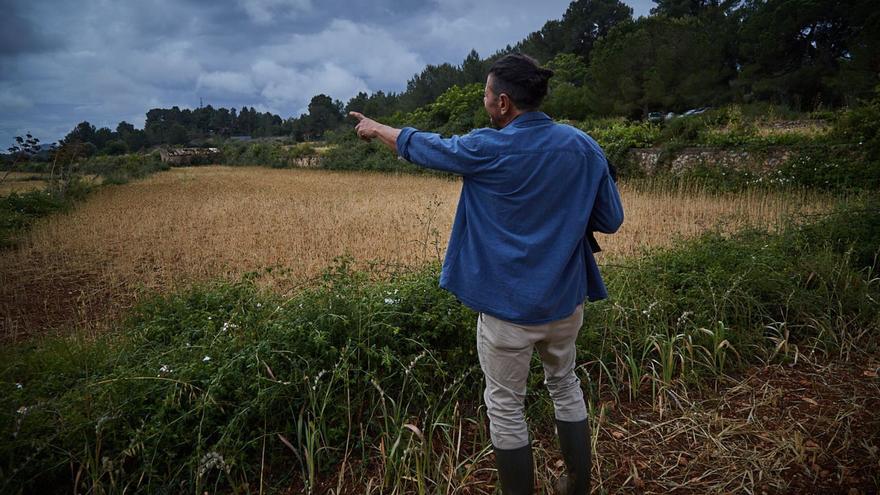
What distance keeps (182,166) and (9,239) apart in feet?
88.7

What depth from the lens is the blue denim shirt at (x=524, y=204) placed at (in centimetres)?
178

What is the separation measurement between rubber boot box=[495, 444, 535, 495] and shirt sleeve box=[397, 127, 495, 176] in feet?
3.70

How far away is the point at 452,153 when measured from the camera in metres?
1.80

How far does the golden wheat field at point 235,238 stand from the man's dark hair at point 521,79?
247cm

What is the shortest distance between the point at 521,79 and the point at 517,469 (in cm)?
153

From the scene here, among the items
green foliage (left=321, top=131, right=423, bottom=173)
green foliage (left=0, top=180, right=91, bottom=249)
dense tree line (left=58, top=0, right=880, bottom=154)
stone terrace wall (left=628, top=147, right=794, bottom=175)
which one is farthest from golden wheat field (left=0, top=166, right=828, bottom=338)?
green foliage (left=321, top=131, right=423, bottom=173)

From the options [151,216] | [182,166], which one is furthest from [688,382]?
[182,166]

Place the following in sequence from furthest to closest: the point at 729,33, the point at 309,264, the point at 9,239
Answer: the point at 729,33 < the point at 9,239 < the point at 309,264

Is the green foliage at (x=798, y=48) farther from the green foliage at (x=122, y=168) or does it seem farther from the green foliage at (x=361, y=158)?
the green foliage at (x=122, y=168)

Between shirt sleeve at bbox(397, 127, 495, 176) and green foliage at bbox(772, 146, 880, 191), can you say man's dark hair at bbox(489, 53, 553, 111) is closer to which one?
shirt sleeve at bbox(397, 127, 495, 176)

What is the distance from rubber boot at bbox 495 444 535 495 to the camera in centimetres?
193

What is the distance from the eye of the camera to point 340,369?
2.67m

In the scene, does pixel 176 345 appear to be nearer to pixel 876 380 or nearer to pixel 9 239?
pixel 876 380

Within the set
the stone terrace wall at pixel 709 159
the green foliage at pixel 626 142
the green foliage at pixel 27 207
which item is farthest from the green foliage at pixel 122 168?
the stone terrace wall at pixel 709 159
